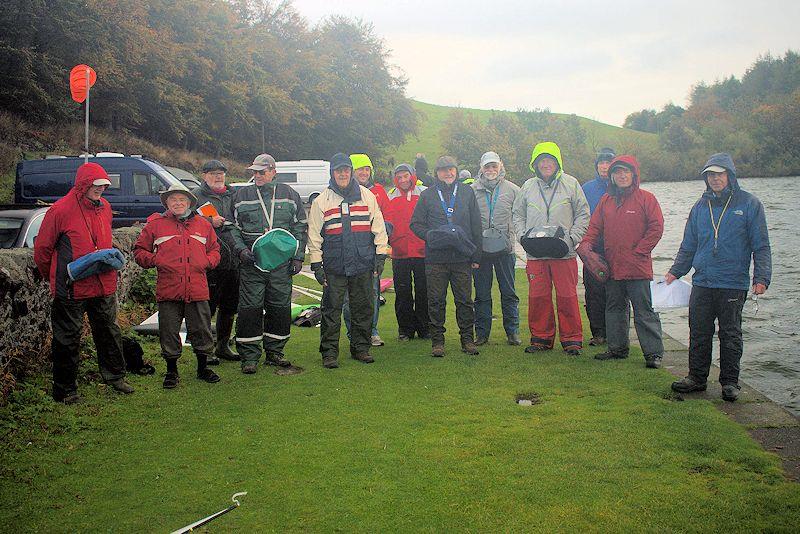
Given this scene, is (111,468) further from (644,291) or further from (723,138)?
(723,138)

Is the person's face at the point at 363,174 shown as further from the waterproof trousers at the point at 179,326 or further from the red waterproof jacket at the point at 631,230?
the red waterproof jacket at the point at 631,230

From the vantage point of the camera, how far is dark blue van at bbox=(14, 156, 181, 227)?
15.0m

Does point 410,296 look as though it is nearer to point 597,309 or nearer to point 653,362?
point 597,309

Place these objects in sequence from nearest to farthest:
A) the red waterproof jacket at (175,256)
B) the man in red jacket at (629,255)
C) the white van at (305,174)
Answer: the red waterproof jacket at (175,256) < the man in red jacket at (629,255) < the white van at (305,174)

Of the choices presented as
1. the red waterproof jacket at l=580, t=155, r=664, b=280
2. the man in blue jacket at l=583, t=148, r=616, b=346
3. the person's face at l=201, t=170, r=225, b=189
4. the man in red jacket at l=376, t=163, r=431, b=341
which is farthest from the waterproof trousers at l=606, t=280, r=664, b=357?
the person's face at l=201, t=170, r=225, b=189

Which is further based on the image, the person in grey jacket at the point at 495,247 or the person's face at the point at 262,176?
the person in grey jacket at the point at 495,247

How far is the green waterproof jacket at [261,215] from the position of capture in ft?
22.7

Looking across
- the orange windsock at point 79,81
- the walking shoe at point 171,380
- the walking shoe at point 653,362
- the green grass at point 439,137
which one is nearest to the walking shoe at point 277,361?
the walking shoe at point 171,380

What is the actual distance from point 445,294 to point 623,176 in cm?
219

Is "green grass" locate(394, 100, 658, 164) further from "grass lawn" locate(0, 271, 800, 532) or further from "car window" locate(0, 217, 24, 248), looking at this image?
"grass lawn" locate(0, 271, 800, 532)

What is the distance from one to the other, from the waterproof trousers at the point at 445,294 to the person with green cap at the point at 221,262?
82.1 inches

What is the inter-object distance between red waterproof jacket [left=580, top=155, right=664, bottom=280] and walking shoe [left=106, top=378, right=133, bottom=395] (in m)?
4.75

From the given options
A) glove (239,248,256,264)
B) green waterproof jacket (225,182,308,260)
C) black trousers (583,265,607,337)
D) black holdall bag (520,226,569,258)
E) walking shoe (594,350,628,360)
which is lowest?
walking shoe (594,350,628,360)

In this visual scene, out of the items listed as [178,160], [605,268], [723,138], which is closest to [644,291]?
[605,268]
